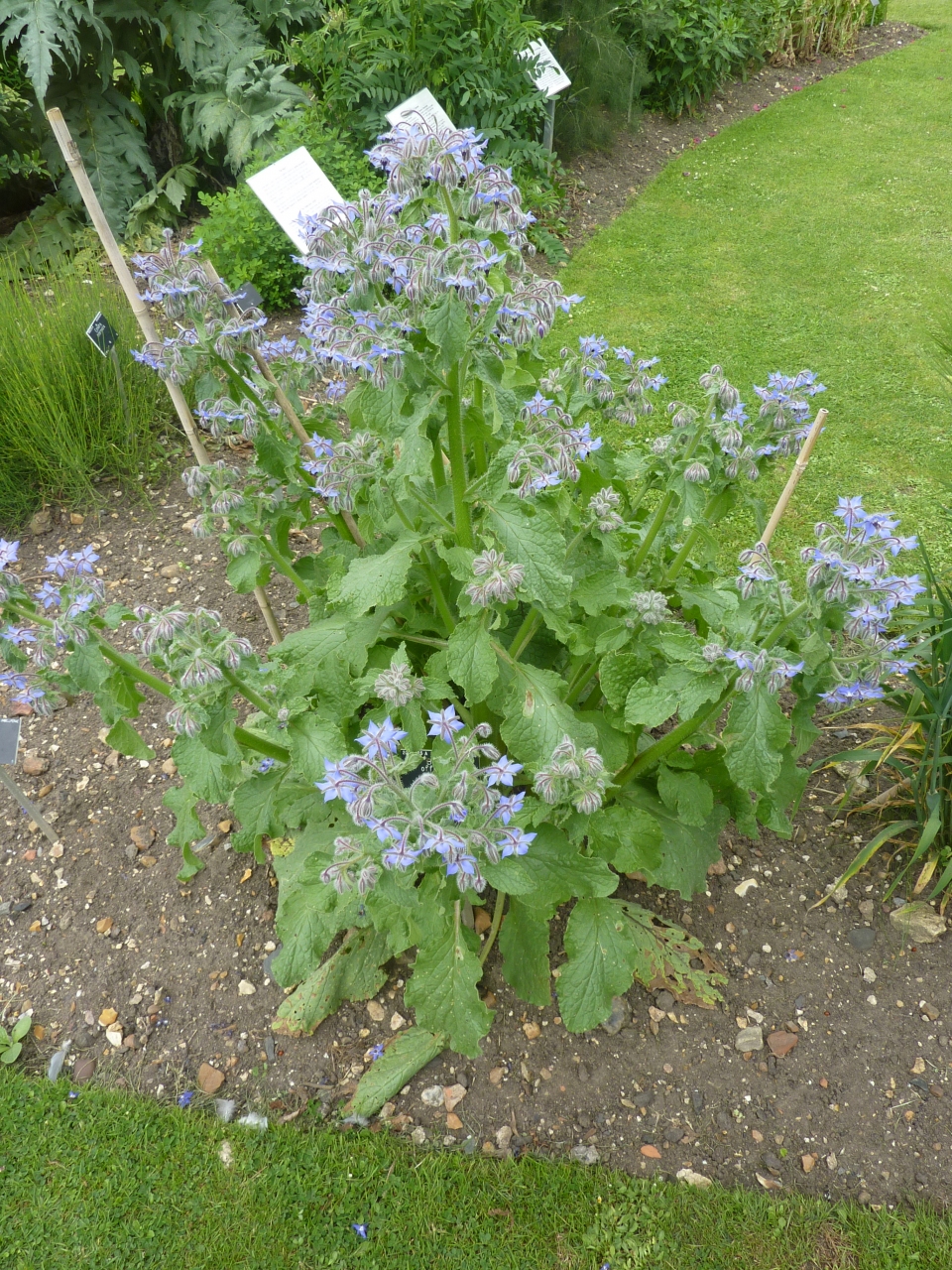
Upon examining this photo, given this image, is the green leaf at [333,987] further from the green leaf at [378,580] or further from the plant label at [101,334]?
the plant label at [101,334]

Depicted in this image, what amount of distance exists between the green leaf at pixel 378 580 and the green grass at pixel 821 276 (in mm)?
2377

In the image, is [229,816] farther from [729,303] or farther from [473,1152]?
[729,303]

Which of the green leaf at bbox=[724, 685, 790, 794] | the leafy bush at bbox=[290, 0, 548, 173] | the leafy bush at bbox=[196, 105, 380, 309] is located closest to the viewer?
the green leaf at bbox=[724, 685, 790, 794]

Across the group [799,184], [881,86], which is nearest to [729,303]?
[799,184]

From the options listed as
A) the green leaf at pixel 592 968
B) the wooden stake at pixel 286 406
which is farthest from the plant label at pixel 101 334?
the green leaf at pixel 592 968

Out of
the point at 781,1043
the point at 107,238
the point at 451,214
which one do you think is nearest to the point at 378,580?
the point at 451,214

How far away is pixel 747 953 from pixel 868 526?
156 centimetres

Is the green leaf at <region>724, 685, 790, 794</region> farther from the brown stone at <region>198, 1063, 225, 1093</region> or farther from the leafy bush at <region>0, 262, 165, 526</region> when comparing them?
the leafy bush at <region>0, 262, 165, 526</region>

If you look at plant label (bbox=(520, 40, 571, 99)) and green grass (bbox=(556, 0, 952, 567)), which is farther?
plant label (bbox=(520, 40, 571, 99))

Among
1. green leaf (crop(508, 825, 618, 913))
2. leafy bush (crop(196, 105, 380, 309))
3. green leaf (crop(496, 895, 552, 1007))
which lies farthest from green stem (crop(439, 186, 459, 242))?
leafy bush (crop(196, 105, 380, 309))

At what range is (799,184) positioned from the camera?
7.61 m

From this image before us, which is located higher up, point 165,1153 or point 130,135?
point 130,135

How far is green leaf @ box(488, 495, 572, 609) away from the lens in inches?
74.5

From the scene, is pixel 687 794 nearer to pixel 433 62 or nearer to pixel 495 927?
pixel 495 927
